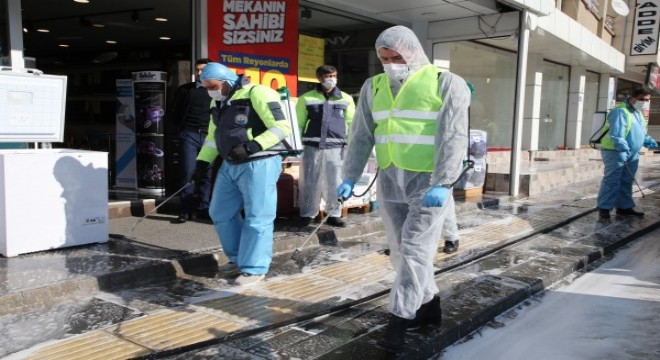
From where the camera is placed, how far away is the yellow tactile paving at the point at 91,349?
3.18 metres

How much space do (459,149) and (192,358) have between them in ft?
6.53

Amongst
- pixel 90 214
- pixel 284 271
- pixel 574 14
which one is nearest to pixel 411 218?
pixel 284 271

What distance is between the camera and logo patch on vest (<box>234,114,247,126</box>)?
4.54 meters

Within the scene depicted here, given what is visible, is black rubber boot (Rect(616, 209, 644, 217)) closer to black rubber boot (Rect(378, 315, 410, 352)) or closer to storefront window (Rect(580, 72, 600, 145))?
black rubber boot (Rect(378, 315, 410, 352))

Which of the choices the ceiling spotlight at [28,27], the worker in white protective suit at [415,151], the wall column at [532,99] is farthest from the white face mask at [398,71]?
the wall column at [532,99]

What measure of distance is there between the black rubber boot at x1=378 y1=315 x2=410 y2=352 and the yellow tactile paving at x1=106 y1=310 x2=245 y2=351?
3.36 feet

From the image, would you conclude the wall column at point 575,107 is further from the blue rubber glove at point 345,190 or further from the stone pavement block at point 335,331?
the blue rubber glove at point 345,190

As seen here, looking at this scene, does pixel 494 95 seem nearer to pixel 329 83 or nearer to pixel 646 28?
pixel 646 28

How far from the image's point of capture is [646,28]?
64.4 ft

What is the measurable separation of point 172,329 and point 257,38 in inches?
201

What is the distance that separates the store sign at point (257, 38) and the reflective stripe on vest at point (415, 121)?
14.4ft

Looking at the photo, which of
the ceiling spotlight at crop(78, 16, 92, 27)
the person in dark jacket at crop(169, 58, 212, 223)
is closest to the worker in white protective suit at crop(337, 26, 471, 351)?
the person in dark jacket at crop(169, 58, 212, 223)

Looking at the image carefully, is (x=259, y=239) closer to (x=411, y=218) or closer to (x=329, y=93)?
(x=411, y=218)

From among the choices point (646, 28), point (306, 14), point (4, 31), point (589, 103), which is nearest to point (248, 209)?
point (4, 31)
